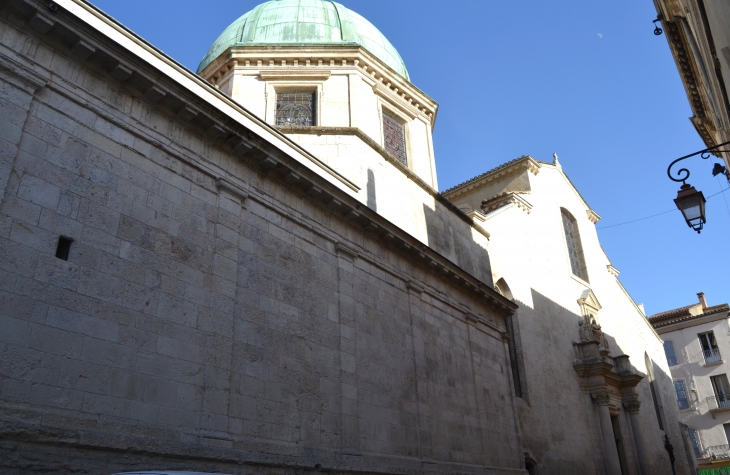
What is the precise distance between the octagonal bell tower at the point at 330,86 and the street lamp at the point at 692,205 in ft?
21.3

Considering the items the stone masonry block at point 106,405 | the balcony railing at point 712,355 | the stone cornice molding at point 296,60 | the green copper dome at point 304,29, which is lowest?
the stone masonry block at point 106,405

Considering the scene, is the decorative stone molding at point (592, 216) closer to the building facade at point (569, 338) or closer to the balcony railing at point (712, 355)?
the building facade at point (569, 338)

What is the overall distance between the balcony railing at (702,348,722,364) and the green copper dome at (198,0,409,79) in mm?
27315

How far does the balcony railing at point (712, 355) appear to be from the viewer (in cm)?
3462

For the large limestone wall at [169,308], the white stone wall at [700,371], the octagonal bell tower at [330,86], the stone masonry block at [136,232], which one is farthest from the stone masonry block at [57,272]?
the white stone wall at [700,371]

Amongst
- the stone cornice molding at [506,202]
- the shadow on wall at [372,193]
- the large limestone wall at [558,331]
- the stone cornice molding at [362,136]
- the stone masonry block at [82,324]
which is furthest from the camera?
the stone cornice molding at [506,202]

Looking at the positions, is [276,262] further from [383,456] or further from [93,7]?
[93,7]

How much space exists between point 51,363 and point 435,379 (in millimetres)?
7958

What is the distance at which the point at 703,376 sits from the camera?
3475cm

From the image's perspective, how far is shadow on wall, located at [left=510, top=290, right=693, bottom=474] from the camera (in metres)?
17.6

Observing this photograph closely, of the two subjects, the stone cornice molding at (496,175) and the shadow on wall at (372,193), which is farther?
the stone cornice molding at (496,175)

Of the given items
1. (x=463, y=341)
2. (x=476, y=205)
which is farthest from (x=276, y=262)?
(x=476, y=205)

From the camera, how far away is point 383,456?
10164mm

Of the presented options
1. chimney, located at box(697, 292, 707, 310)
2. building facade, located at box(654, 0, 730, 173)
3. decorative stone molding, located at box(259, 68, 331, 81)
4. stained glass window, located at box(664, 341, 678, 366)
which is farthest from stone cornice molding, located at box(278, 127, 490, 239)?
chimney, located at box(697, 292, 707, 310)
